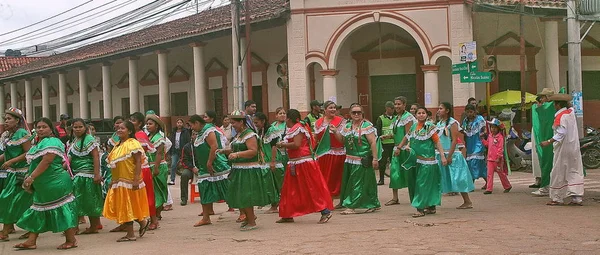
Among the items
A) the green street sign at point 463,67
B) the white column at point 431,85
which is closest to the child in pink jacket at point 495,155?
the green street sign at point 463,67

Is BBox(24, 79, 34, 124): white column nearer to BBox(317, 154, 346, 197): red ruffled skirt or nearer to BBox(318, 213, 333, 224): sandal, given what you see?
BBox(317, 154, 346, 197): red ruffled skirt

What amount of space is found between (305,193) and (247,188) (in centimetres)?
95

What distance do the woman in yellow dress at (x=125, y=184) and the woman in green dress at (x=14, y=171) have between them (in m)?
1.40

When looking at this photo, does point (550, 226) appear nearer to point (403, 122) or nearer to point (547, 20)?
point (403, 122)

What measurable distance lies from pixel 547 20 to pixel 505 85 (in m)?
2.23

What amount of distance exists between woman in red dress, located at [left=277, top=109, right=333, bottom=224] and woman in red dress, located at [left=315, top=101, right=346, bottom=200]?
1473 millimetres

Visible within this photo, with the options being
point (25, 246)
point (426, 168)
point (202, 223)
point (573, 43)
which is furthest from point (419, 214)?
point (573, 43)

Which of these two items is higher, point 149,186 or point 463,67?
point 463,67

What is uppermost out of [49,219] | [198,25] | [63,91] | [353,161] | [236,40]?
[198,25]

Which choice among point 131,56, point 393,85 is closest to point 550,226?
point 393,85

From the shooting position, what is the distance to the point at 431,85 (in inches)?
794

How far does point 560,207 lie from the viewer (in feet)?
36.3

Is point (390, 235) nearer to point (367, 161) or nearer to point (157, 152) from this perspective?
point (367, 161)

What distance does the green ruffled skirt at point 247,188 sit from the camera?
9.55 meters
